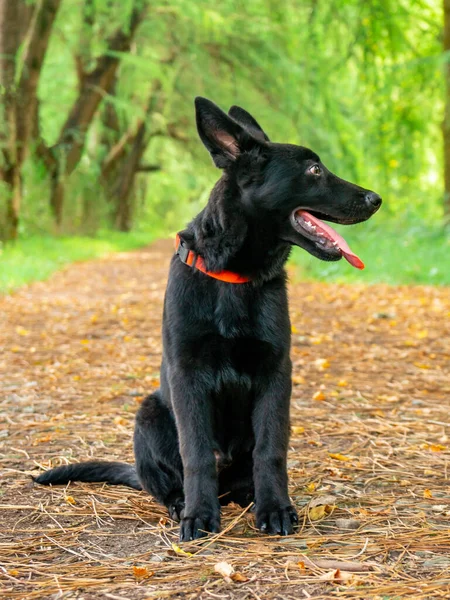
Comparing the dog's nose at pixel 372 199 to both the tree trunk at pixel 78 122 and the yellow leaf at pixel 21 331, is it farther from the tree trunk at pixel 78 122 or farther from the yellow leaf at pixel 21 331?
the tree trunk at pixel 78 122

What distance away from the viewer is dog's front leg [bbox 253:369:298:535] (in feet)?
9.32

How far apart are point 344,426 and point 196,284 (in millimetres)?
1750

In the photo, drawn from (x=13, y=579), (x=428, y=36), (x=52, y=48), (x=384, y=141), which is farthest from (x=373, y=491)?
(x=52, y=48)

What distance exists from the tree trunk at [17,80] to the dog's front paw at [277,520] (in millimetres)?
11451

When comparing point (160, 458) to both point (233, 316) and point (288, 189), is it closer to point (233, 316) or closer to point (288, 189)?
point (233, 316)

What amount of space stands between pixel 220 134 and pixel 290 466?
159 cm

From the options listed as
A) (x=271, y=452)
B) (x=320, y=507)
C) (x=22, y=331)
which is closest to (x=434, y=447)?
(x=320, y=507)

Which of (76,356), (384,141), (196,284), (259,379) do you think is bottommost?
(76,356)

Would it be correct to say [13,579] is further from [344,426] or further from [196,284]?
[344,426]

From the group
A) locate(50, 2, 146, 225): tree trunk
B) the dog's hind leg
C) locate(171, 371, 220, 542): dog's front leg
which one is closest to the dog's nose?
locate(171, 371, 220, 542): dog's front leg

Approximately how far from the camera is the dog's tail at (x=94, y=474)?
3.33 metres

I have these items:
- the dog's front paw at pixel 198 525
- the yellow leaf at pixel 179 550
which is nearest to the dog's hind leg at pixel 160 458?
the dog's front paw at pixel 198 525

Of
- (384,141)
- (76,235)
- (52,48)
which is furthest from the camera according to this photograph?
(76,235)

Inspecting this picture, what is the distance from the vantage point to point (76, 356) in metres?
6.43
